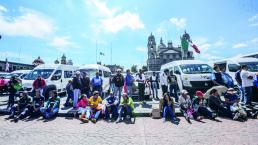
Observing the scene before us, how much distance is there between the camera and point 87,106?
30.1 ft

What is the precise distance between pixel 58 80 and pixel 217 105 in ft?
35.5

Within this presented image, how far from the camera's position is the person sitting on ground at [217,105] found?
347 inches

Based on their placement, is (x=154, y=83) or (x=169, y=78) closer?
(x=169, y=78)

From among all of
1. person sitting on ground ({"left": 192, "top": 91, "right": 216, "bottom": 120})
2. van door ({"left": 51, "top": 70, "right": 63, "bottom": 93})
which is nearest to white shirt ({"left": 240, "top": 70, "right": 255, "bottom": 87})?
person sitting on ground ({"left": 192, "top": 91, "right": 216, "bottom": 120})

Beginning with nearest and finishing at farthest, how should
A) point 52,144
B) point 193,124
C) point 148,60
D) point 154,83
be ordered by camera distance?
point 52,144 < point 193,124 < point 154,83 < point 148,60

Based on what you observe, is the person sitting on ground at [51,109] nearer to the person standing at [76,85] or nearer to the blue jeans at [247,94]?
the person standing at [76,85]

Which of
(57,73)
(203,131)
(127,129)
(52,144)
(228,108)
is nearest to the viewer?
(52,144)

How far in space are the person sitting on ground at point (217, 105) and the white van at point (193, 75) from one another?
201 centimetres

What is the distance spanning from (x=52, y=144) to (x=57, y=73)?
979 cm

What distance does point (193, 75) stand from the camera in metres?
11.4

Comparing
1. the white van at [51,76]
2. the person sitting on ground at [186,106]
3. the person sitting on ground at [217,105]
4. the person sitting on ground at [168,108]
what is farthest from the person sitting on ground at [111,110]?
the white van at [51,76]

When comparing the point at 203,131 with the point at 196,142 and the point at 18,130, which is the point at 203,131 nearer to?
the point at 196,142

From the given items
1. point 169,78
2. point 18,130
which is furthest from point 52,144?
point 169,78

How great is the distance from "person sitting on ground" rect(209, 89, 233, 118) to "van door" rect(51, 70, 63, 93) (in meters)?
10.4
